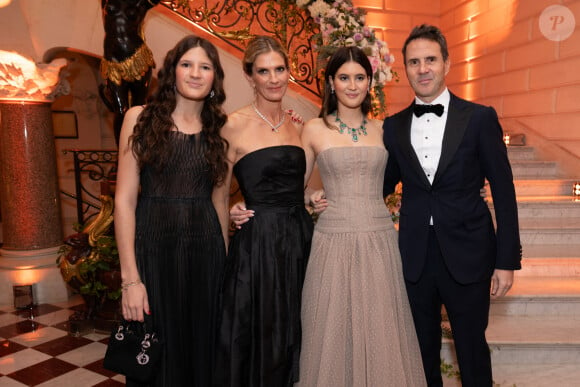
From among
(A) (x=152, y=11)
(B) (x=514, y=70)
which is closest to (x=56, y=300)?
(A) (x=152, y=11)

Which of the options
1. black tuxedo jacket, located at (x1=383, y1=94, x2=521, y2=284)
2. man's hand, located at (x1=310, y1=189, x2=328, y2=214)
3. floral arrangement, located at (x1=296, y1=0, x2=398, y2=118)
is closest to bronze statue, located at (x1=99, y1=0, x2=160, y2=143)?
floral arrangement, located at (x1=296, y1=0, x2=398, y2=118)

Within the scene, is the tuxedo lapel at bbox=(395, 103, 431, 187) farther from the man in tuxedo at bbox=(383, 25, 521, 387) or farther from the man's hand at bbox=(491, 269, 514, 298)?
the man's hand at bbox=(491, 269, 514, 298)

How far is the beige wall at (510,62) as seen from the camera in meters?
4.75

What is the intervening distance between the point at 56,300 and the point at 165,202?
3.45 metres

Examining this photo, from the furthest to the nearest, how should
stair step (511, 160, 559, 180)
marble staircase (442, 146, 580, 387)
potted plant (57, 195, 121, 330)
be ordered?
stair step (511, 160, 559, 180) < potted plant (57, 195, 121, 330) < marble staircase (442, 146, 580, 387)

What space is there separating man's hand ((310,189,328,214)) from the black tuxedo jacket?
15.8 inches

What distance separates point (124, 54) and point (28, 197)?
6.74 ft

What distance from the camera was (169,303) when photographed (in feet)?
6.48

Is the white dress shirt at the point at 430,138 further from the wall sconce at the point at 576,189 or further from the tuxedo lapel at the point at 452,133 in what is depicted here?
the wall sconce at the point at 576,189

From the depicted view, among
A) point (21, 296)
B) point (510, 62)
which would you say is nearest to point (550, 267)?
point (510, 62)

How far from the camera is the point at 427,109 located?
2.00m

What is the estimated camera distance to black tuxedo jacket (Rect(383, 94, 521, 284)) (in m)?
1.91

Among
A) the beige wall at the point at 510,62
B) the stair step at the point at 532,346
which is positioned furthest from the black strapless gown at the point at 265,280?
the beige wall at the point at 510,62

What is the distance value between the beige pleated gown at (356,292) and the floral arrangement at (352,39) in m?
1.12
